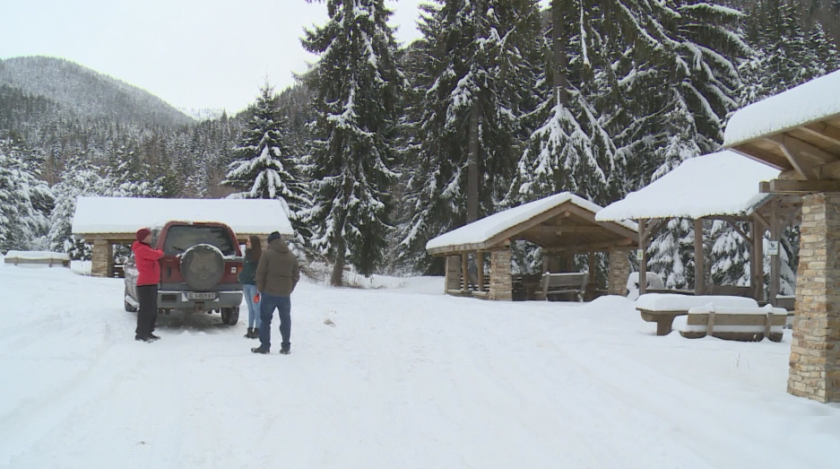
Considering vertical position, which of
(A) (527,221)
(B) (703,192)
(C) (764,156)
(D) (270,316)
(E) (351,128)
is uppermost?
(E) (351,128)

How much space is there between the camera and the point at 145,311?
8.80 m

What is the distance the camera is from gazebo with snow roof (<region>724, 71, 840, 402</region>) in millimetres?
6426

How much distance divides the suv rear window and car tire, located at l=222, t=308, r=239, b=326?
1.07m

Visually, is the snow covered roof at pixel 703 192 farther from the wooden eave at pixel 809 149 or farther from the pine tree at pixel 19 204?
the pine tree at pixel 19 204

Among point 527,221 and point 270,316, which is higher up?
point 527,221

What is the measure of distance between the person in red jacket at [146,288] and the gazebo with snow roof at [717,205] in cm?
1097

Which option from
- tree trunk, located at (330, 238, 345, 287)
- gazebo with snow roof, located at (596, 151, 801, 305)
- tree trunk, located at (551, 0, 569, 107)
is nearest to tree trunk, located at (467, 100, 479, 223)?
tree trunk, located at (551, 0, 569, 107)

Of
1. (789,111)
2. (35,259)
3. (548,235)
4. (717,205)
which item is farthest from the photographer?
(35,259)

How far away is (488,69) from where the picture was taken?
28.7 m

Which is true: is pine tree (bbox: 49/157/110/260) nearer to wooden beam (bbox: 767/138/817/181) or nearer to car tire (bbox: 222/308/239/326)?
car tire (bbox: 222/308/239/326)

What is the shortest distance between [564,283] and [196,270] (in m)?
13.6

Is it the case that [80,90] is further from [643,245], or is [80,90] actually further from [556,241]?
[643,245]

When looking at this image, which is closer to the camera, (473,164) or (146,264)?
(146,264)

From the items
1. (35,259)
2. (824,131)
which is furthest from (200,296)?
(35,259)
